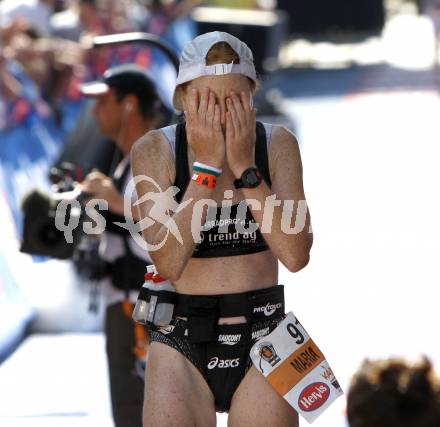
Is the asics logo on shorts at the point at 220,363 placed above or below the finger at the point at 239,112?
below

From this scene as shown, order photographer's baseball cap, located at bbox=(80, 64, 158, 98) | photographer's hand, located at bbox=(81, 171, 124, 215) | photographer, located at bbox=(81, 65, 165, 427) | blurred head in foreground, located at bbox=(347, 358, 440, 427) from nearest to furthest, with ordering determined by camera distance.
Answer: blurred head in foreground, located at bbox=(347, 358, 440, 427) < photographer's hand, located at bbox=(81, 171, 124, 215) < photographer, located at bbox=(81, 65, 165, 427) < photographer's baseball cap, located at bbox=(80, 64, 158, 98)

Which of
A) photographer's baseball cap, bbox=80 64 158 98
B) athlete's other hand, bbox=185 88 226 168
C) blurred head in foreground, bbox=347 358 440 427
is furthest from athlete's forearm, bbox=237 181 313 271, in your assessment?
photographer's baseball cap, bbox=80 64 158 98

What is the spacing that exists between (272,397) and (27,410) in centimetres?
303

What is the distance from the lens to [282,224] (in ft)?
13.9

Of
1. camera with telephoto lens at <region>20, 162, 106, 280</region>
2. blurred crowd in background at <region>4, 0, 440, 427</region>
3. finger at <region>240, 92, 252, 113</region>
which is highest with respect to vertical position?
blurred crowd in background at <region>4, 0, 440, 427</region>

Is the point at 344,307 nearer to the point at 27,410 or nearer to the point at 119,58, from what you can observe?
the point at 27,410

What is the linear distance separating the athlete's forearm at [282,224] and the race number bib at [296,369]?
0.24 m

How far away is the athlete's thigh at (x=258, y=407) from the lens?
14.0 feet

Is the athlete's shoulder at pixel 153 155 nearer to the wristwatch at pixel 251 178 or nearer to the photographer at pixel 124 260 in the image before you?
the wristwatch at pixel 251 178

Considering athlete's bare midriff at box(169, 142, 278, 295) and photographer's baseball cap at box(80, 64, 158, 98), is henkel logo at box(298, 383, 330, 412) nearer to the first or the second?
athlete's bare midriff at box(169, 142, 278, 295)

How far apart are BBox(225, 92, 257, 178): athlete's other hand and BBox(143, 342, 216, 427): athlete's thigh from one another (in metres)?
0.66

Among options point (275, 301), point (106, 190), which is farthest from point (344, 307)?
point (275, 301)

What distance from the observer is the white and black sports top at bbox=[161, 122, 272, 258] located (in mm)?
4355

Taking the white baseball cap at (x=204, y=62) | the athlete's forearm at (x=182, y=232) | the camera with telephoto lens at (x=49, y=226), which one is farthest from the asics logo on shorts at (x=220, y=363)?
the camera with telephoto lens at (x=49, y=226)
